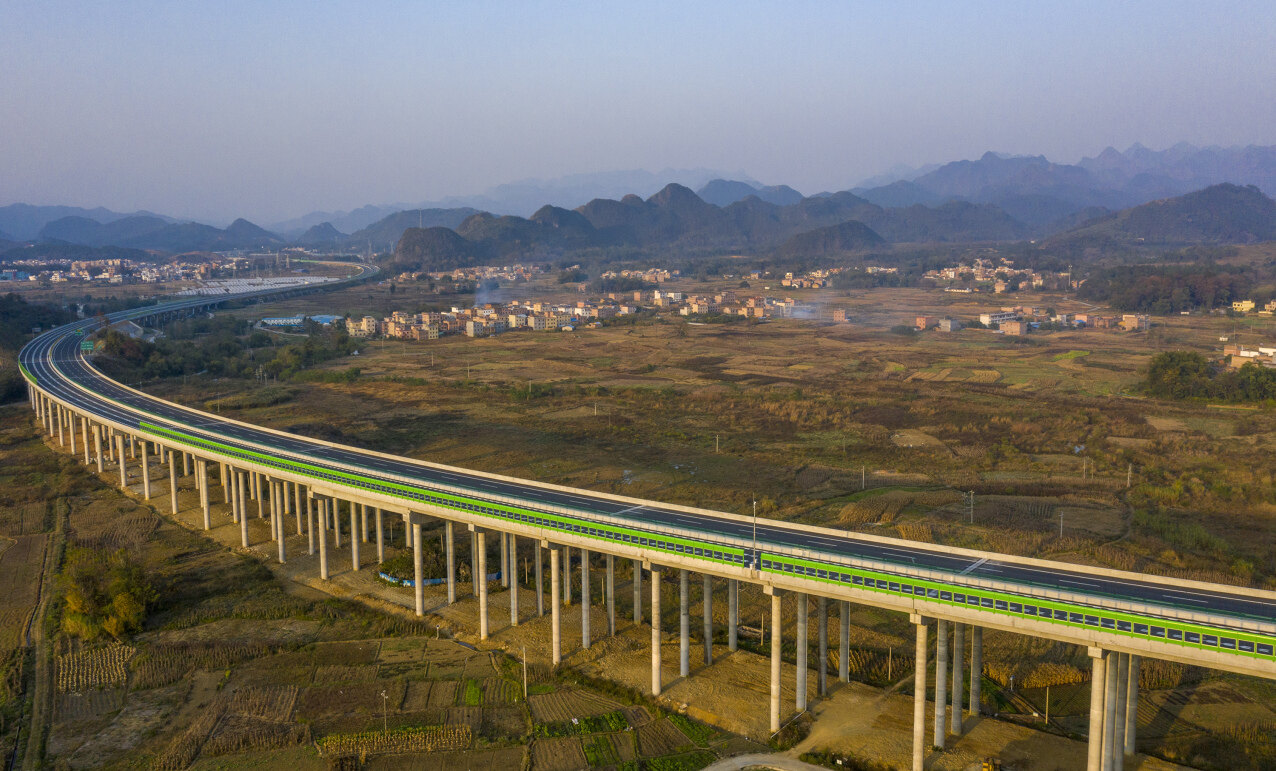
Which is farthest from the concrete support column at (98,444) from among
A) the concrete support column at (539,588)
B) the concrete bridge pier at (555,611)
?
the concrete bridge pier at (555,611)

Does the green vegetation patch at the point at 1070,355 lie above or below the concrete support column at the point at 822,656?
below

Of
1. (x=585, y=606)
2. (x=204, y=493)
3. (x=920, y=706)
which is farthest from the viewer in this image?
(x=204, y=493)

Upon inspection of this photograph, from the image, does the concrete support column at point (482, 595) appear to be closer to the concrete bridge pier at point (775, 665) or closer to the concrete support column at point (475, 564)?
the concrete support column at point (475, 564)

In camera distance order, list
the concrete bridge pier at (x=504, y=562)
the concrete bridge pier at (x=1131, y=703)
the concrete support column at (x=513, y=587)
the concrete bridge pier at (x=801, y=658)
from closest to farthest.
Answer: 1. the concrete bridge pier at (x=1131, y=703)
2. the concrete bridge pier at (x=801, y=658)
3. the concrete support column at (x=513, y=587)
4. the concrete bridge pier at (x=504, y=562)

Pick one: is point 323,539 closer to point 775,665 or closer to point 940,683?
point 775,665

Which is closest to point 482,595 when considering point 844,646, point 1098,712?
point 844,646

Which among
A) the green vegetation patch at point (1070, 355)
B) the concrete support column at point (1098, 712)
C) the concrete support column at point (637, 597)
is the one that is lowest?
the green vegetation patch at point (1070, 355)
